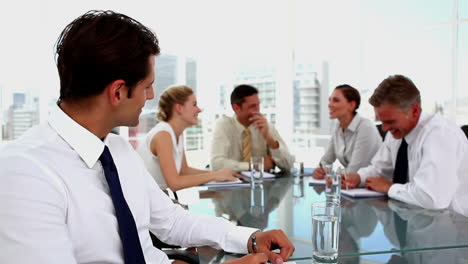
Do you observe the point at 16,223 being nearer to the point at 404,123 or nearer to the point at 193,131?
the point at 404,123

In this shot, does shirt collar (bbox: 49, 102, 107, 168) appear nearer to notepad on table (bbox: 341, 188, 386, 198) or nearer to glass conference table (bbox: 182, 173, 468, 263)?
glass conference table (bbox: 182, 173, 468, 263)

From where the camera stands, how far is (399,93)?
2139mm

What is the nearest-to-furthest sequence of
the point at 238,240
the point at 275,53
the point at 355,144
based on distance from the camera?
the point at 238,240 < the point at 355,144 < the point at 275,53

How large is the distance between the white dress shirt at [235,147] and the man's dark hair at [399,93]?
3.41ft

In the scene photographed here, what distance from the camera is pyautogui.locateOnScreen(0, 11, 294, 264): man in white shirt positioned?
783mm

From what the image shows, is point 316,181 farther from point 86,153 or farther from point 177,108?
point 86,153

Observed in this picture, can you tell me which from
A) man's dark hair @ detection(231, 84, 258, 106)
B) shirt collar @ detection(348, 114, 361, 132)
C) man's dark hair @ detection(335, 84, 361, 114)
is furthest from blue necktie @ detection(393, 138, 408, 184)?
man's dark hair @ detection(231, 84, 258, 106)

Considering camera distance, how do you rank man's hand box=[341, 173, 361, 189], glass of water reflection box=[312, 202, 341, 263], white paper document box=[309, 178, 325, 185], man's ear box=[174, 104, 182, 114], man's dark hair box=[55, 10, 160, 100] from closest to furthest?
man's dark hair box=[55, 10, 160, 100] → glass of water reflection box=[312, 202, 341, 263] → man's hand box=[341, 173, 361, 189] → white paper document box=[309, 178, 325, 185] → man's ear box=[174, 104, 182, 114]

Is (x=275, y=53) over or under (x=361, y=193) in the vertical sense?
over

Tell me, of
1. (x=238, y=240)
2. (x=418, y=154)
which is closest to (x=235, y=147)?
(x=418, y=154)

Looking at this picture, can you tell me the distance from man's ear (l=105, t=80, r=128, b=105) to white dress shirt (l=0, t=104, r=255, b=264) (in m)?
0.10

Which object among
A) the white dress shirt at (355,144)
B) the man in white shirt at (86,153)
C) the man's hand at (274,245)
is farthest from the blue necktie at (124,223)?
the white dress shirt at (355,144)

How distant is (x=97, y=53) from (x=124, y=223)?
1.29 feet

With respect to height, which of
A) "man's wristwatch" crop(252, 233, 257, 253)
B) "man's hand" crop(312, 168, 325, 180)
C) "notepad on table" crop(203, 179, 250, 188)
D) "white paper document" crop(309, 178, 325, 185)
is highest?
"man's wristwatch" crop(252, 233, 257, 253)
